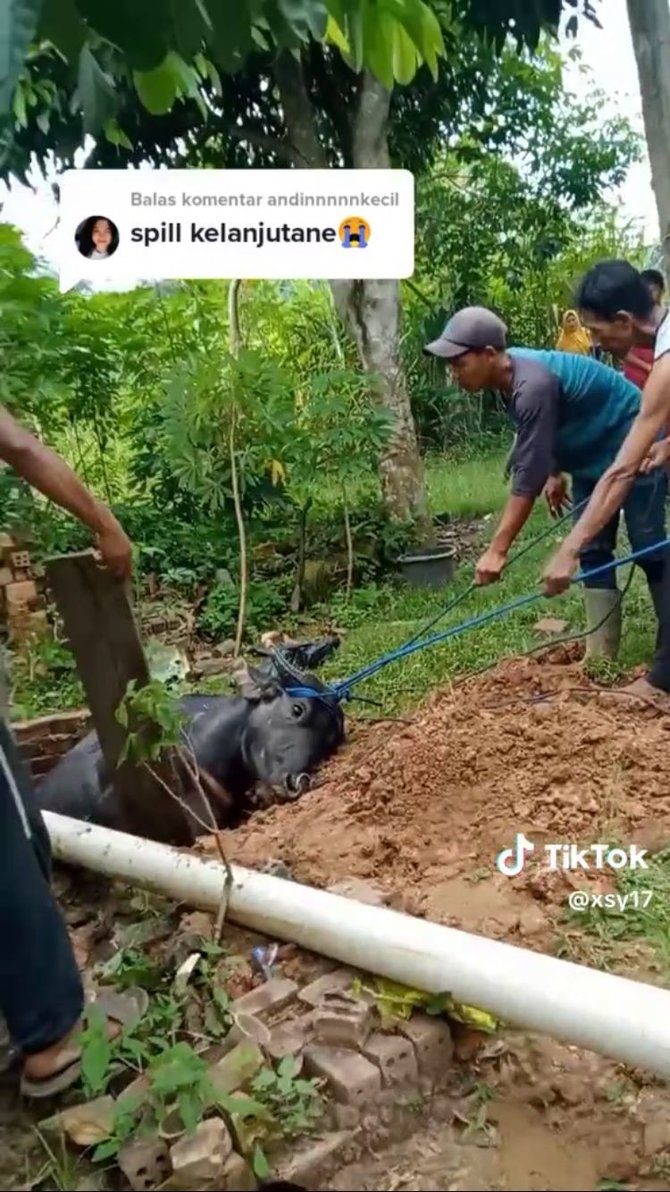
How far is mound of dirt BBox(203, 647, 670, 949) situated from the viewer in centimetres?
161

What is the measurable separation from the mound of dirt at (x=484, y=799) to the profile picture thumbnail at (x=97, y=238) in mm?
921

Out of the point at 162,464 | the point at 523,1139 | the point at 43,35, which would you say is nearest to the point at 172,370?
the point at 162,464

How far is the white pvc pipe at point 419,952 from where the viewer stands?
1093mm

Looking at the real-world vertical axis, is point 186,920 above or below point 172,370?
below

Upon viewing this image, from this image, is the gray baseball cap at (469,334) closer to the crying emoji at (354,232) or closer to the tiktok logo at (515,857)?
the crying emoji at (354,232)

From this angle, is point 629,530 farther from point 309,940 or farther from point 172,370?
point 309,940

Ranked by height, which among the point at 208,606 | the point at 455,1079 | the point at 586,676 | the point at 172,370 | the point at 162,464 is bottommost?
the point at 455,1079

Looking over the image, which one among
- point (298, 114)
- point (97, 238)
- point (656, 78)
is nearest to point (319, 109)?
point (298, 114)

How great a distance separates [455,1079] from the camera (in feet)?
4.04

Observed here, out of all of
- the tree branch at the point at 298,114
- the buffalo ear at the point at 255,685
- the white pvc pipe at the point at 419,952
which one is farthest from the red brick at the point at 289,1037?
the tree branch at the point at 298,114

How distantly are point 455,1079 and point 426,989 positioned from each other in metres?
0.10

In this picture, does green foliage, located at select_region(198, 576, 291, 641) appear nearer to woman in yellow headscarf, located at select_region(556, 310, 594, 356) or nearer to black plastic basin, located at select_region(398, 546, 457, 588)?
black plastic basin, located at select_region(398, 546, 457, 588)

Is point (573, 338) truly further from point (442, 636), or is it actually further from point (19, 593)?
point (19, 593)

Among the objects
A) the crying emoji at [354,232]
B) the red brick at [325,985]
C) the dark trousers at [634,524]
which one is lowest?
the red brick at [325,985]
